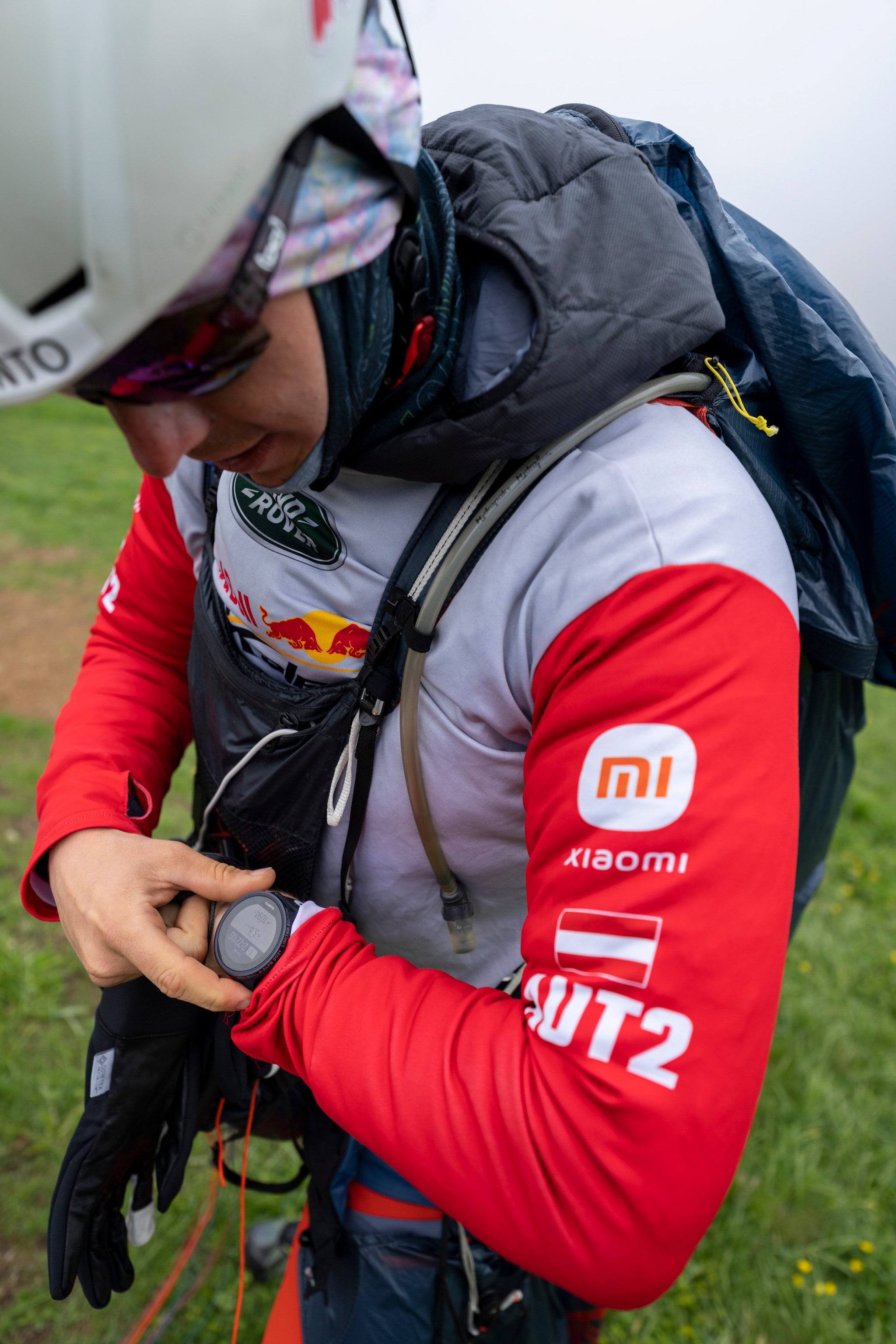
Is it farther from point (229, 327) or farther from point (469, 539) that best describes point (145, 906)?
point (229, 327)

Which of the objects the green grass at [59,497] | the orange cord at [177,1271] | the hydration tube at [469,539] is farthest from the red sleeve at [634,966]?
the green grass at [59,497]

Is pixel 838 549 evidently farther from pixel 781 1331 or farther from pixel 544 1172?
pixel 781 1331

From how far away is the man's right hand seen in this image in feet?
4.32

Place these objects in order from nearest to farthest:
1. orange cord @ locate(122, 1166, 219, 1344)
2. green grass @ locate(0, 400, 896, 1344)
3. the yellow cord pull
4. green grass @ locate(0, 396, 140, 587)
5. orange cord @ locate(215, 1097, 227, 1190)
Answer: the yellow cord pull < orange cord @ locate(215, 1097, 227, 1190) < orange cord @ locate(122, 1166, 219, 1344) < green grass @ locate(0, 400, 896, 1344) < green grass @ locate(0, 396, 140, 587)

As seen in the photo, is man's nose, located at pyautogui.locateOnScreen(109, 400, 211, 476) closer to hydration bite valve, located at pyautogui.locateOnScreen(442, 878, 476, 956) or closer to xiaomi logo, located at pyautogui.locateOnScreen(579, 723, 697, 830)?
xiaomi logo, located at pyautogui.locateOnScreen(579, 723, 697, 830)

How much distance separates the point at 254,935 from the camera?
1.31 m

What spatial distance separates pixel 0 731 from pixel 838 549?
4645 millimetres

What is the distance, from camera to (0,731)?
4.73 metres

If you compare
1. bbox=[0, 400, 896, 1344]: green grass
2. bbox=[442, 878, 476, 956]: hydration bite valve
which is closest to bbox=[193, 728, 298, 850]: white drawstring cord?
bbox=[442, 878, 476, 956]: hydration bite valve

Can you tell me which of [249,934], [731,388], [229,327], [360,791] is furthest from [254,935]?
[731,388]

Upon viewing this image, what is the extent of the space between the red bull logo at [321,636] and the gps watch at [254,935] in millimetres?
392

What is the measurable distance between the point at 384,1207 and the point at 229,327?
5.49 ft

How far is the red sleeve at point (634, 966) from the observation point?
36.7 inches

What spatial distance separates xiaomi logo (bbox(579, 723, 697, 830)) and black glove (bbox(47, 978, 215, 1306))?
3.26 feet
